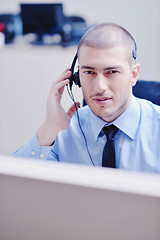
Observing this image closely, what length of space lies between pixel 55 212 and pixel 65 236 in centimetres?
4

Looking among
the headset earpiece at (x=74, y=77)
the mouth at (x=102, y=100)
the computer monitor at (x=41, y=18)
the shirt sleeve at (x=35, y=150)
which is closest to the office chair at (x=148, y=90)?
the mouth at (x=102, y=100)

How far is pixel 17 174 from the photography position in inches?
13.5

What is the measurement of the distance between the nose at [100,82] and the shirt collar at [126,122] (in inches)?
4.7

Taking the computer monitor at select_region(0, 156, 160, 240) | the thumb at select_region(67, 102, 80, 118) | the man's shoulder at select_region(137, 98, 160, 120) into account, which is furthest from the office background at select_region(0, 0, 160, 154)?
the computer monitor at select_region(0, 156, 160, 240)

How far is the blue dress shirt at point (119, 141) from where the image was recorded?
3.20 feet

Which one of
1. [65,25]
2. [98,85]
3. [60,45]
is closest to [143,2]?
[65,25]

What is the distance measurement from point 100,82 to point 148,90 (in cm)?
22

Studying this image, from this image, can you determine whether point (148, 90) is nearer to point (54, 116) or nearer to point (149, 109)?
point (149, 109)

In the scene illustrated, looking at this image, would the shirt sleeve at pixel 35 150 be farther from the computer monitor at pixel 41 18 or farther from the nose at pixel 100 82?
the computer monitor at pixel 41 18

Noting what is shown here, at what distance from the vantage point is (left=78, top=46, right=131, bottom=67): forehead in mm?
973

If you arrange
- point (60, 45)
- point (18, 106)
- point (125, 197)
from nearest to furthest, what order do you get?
point (125, 197), point (18, 106), point (60, 45)

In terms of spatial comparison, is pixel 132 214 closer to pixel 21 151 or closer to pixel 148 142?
pixel 148 142

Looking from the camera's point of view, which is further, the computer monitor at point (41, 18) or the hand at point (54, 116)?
the computer monitor at point (41, 18)

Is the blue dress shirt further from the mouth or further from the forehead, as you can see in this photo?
the forehead
